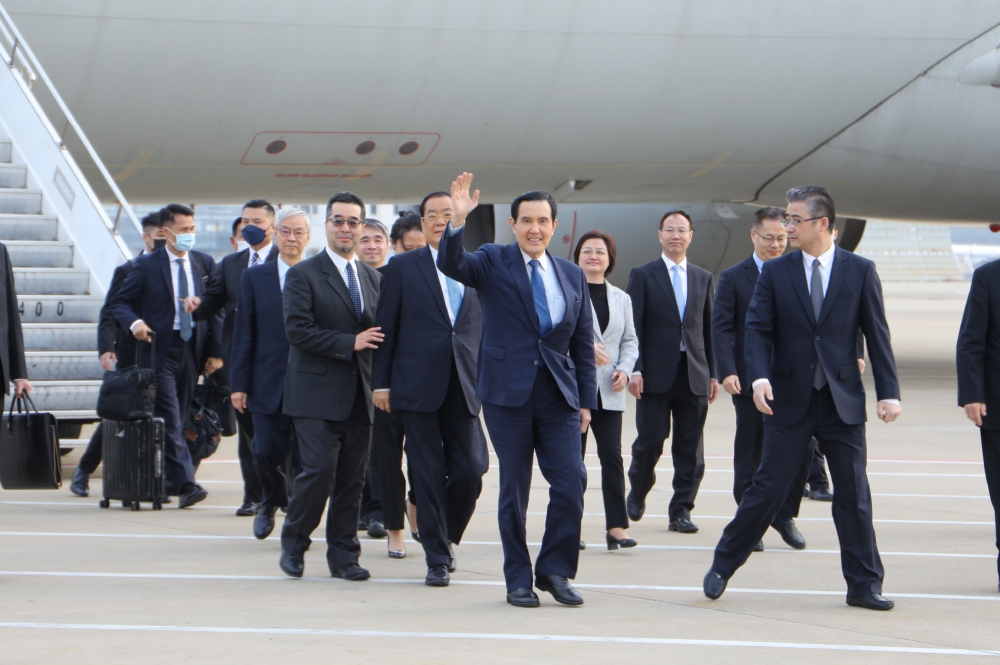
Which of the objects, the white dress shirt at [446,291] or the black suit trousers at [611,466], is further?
the black suit trousers at [611,466]

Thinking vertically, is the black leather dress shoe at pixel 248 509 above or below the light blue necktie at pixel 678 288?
below

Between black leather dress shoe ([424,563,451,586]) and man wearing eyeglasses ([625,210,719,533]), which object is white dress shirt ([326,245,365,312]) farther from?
man wearing eyeglasses ([625,210,719,533])

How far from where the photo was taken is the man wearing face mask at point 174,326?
744cm

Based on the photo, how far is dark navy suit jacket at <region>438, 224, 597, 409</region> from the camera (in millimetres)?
4926

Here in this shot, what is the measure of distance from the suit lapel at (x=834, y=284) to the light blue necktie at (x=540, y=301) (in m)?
1.03

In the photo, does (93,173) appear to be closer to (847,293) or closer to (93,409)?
(93,409)

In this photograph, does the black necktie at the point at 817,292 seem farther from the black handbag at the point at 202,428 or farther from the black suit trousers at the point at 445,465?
the black handbag at the point at 202,428

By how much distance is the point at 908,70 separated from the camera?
12.7 meters

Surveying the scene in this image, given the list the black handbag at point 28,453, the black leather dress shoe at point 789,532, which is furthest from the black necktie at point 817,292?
the black handbag at point 28,453

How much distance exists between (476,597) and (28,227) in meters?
5.57

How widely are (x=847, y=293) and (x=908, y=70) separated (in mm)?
8496

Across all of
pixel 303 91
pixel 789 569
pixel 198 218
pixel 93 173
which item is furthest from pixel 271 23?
pixel 198 218

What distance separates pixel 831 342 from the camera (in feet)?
16.3

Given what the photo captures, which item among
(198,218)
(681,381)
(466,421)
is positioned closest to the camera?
(466,421)
